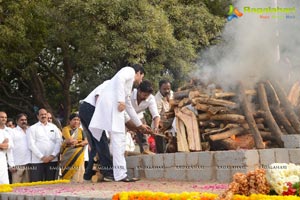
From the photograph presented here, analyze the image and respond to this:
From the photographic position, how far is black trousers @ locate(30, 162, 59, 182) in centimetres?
1263

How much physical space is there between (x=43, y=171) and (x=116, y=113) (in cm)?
343

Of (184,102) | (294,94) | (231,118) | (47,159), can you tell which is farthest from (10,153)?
(294,94)

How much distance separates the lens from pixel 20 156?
12789mm

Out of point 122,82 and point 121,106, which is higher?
point 122,82

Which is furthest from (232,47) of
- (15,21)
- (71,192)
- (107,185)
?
(15,21)

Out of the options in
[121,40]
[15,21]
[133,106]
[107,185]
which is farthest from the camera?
[15,21]

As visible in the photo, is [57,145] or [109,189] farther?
[57,145]

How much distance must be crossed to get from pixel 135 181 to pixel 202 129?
59.2 inches

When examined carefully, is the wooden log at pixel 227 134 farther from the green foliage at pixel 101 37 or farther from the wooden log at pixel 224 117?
the green foliage at pixel 101 37

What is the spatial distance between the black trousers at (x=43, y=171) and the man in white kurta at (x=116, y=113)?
2.88 m

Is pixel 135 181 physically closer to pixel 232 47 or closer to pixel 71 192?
pixel 71 192

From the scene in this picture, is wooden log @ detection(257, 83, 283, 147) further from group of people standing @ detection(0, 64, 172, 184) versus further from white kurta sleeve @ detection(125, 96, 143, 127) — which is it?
white kurta sleeve @ detection(125, 96, 143, 127)

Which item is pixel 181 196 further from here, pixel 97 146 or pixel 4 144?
pixel 4 144

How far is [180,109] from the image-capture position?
36.1ft
